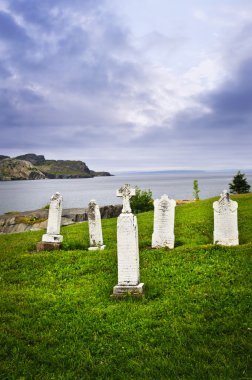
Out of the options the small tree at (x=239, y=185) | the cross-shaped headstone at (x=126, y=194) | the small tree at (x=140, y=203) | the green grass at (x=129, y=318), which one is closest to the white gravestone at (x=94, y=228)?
the green grass at (x=129, y=318)

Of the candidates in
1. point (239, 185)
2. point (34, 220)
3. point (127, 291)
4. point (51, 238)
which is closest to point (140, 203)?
point (34, 220)

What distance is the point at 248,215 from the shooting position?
2255 centimetres

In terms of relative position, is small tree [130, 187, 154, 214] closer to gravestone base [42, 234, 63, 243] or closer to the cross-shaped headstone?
gravestone base [42, 234, 63, 243]

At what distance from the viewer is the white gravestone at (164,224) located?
1577 centimetres

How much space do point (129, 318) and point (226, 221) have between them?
8362 millimetres

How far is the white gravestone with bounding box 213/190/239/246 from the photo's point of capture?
14.9 metres

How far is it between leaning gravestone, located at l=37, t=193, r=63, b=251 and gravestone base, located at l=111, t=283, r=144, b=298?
727 centimetres

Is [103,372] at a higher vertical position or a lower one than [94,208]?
lower

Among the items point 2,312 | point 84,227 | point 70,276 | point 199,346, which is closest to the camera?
point 199,346

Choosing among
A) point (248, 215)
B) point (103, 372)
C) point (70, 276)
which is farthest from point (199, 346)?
point (248, 215)

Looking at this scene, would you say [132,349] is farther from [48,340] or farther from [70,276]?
[70,276]

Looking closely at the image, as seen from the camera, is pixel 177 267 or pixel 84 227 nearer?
pixel 177 267

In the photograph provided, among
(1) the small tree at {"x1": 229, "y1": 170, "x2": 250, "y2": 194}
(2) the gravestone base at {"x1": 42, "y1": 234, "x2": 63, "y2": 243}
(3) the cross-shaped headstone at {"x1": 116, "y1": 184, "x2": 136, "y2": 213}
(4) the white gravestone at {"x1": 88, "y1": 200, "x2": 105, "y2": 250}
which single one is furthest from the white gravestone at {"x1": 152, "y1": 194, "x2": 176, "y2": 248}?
(1) the small tree at {"x1": 229, "y1": 170, "x2": 250, "y2": 194}

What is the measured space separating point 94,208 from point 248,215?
1119 centimetres
